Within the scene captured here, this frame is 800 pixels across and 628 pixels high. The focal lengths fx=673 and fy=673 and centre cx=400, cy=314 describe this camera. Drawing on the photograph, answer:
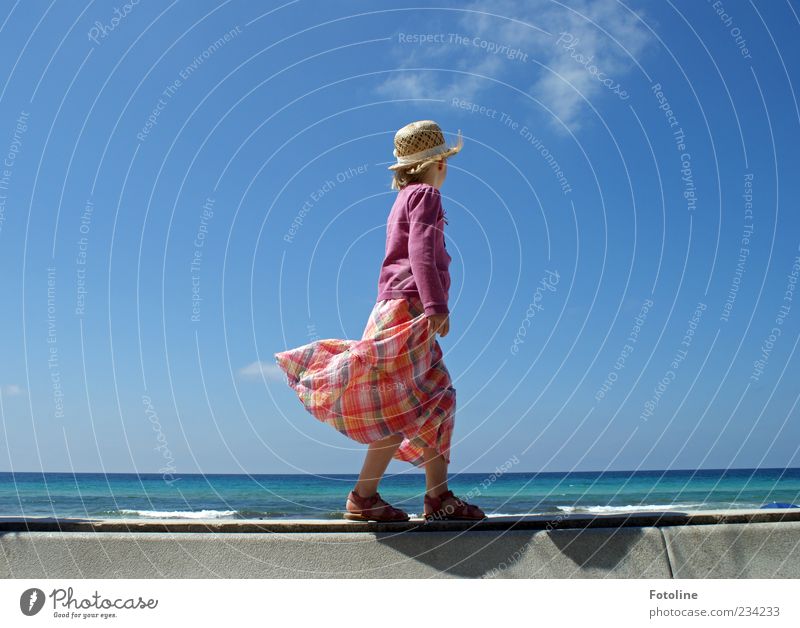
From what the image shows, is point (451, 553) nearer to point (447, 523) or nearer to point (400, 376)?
point (447, 523)

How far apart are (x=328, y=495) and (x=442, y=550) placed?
29.0 metres

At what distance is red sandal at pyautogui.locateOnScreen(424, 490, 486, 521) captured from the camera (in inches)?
133

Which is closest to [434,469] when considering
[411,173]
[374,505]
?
[374,505]

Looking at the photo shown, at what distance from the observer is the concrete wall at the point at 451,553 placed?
3045 mm

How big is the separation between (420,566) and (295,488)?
34.1 metres

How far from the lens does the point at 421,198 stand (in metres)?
3.76

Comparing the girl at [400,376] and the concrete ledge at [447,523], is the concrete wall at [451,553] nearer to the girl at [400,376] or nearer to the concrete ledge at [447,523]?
the concrete ledge at [447,523]

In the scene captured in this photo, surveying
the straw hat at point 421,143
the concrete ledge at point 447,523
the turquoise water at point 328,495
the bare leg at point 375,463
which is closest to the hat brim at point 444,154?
the straw hat at point 421,143

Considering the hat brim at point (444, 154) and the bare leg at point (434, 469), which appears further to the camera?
the hat brim at point (444, 154)

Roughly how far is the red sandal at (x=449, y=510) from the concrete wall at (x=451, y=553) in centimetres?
20

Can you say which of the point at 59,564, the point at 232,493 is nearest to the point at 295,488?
the point at 232,493

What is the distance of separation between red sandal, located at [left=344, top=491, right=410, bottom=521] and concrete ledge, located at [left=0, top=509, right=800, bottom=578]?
153mm
